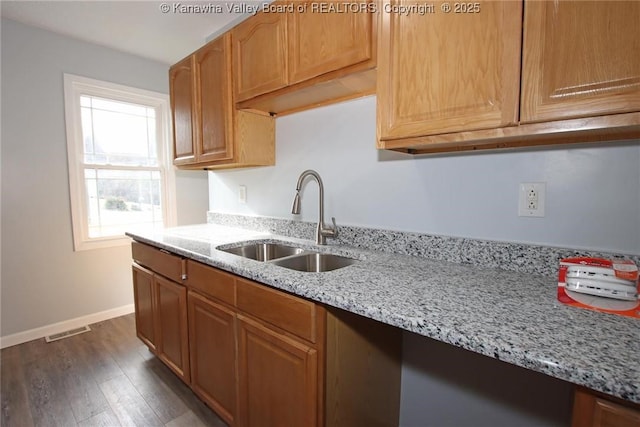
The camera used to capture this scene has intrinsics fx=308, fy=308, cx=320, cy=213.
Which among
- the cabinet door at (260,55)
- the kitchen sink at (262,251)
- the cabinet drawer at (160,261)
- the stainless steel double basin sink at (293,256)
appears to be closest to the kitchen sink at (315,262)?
the stainless steel double basin sink at (293,256)

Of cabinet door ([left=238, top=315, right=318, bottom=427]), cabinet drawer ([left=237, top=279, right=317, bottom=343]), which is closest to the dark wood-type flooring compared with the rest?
cabinet door ([left=238, top=315, right=318, bottom=427])

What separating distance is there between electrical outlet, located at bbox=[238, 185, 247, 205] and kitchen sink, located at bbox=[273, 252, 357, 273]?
961 millimetres

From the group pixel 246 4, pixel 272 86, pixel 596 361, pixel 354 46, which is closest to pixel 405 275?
pixel 596 361

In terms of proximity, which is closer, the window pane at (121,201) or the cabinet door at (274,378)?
the cabinet door at (274,378)

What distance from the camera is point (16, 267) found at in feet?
7.78

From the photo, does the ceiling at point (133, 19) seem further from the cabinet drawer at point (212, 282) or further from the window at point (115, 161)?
the cabinet drawer at point (212, 282)

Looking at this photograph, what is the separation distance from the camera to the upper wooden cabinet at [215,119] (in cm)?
185

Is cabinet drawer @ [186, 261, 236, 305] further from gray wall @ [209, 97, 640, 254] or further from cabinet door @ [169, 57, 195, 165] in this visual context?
cabinet door @ [169, 57, 195, 165]

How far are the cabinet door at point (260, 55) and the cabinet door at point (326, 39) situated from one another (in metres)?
0.06

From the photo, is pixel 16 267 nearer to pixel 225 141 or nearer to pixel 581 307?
pixel 225 141

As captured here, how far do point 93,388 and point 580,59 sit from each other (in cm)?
272

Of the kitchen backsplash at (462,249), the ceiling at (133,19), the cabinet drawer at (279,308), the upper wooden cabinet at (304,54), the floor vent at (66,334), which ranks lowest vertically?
the floor vent at (66,334)

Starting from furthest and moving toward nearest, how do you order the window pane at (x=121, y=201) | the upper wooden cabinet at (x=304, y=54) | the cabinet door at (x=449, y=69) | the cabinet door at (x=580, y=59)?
the window pane at (x=121, y=201) < the upper wooden cabinet at (x=304, y=54) < the cabinet door at (x=449, y=69) < the cabinet door at (x=580, y=59)

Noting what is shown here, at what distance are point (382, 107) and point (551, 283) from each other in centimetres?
83
